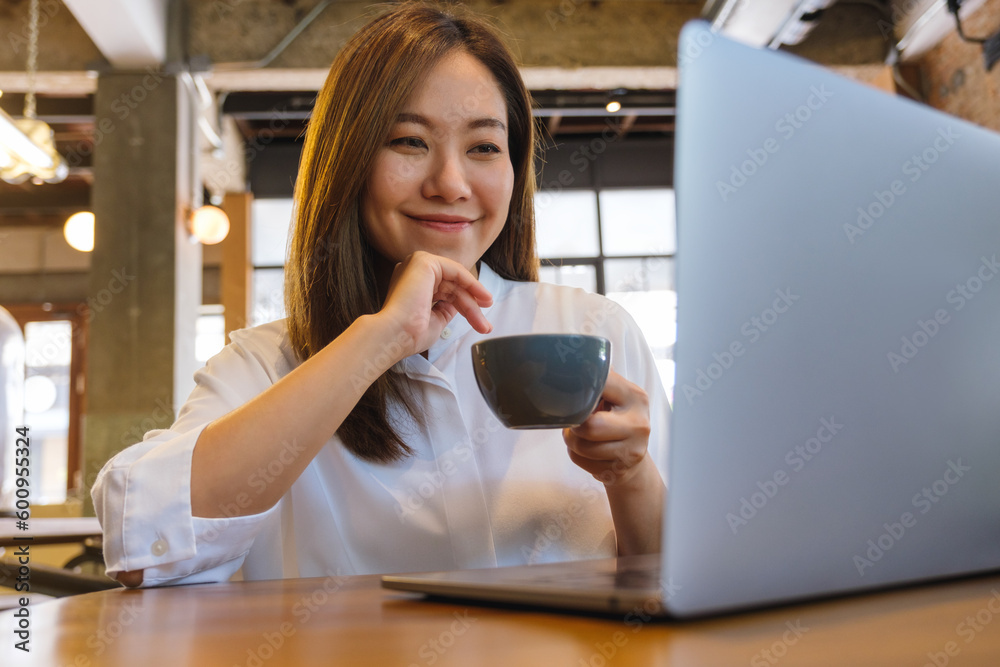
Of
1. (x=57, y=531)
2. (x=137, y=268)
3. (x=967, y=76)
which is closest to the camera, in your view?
(x=57, y=531)

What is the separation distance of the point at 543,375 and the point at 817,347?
246 millimetres

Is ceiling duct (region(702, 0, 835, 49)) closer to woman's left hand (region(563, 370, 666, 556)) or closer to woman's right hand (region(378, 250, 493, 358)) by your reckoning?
woman's right hand (region(378, 250, 493, 358))

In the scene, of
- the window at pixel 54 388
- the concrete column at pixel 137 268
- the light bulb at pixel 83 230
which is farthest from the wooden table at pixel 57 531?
the window at pixel 54 388

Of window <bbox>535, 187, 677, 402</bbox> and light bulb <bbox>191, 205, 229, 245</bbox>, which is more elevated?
window <bbox>535, 187, 677, 402</bbox>

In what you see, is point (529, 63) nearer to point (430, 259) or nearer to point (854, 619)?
A: point (430, 259)

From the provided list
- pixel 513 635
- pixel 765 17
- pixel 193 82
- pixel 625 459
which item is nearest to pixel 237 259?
pixel 193 82

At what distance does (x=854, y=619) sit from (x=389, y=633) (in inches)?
9.6

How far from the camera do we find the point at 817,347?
393 mm

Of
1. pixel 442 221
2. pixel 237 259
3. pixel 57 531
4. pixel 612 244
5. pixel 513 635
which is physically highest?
pixel 612 244

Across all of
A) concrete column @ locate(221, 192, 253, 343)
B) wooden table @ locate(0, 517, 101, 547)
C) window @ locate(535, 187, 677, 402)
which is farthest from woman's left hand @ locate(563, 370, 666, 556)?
window @ locate(535, 187, 677, 402)

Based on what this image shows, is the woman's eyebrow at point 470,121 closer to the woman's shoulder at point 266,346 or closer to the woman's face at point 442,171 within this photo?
the woman's face at point 442,171

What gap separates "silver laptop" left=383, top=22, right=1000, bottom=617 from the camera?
0.35m

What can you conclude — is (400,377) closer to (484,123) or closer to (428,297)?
(428,297)

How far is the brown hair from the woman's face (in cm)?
2
